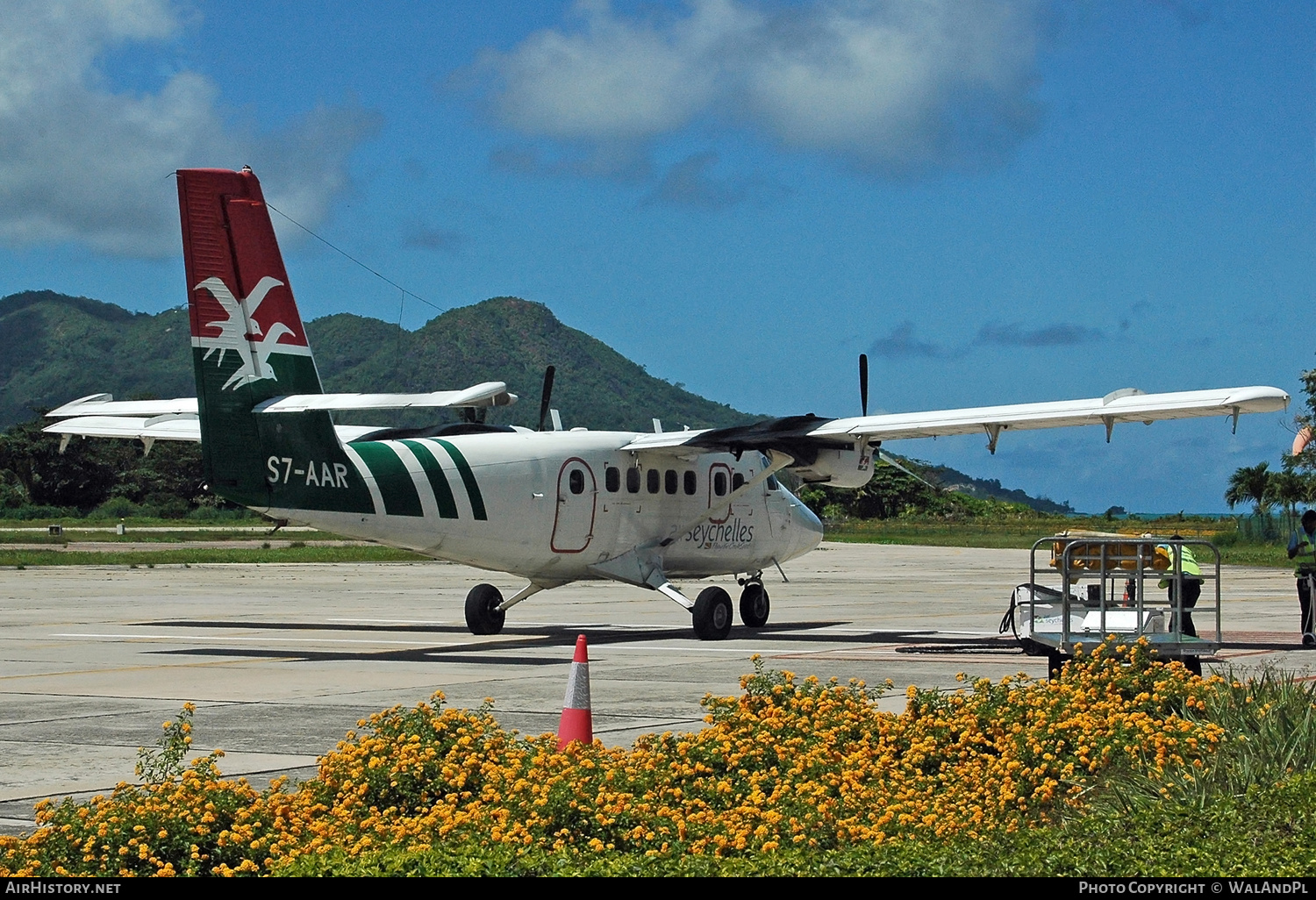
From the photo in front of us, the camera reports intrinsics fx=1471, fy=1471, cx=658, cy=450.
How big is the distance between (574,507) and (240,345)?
20.0 feet

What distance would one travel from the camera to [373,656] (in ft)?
62.4

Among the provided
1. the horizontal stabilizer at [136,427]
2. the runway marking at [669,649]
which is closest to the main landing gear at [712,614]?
the runway marking at [669,649]

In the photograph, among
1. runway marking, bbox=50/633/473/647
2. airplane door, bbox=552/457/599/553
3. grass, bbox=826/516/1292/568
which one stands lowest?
runway marking, bbox=50/633/473/647

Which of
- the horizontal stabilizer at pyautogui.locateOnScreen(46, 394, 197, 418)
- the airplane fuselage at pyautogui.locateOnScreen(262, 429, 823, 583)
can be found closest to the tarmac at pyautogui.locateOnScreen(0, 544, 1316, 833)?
the airplane fuselage at pyautogui.locateOnScreen(262, 429, 823, 583)

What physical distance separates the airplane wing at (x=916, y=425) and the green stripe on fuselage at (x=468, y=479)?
140 inches

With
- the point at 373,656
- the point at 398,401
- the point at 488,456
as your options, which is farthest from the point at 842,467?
the point at 398,401

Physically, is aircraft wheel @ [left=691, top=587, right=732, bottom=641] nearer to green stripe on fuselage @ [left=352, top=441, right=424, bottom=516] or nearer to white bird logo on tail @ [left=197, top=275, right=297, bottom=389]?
green stripe on fuselage @ [left=352, top=441, right=424, bottom=516]

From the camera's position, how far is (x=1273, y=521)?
69.0 metres

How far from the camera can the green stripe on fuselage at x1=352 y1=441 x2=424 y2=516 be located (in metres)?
19.2

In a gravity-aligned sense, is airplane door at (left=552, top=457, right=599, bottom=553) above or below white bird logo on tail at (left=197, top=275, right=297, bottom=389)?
below

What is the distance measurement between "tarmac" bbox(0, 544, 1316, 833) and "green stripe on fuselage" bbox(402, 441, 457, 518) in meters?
1.93

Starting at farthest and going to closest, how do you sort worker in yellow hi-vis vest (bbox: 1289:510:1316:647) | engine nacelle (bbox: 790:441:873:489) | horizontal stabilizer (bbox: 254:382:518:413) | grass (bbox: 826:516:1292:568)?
grass (bbox: 826:516:1292:568), engine nacelle (bbox: 790:441:873:489), worker in yellow hi-vis vest (bbox: 1289:510:1316:647), horizontal stabilizer (bbox: 254:382:518:413)

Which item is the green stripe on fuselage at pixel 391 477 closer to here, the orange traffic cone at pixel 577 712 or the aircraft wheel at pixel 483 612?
the aircraft wheel at pixel 483 612

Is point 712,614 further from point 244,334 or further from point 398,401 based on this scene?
point 244,334
